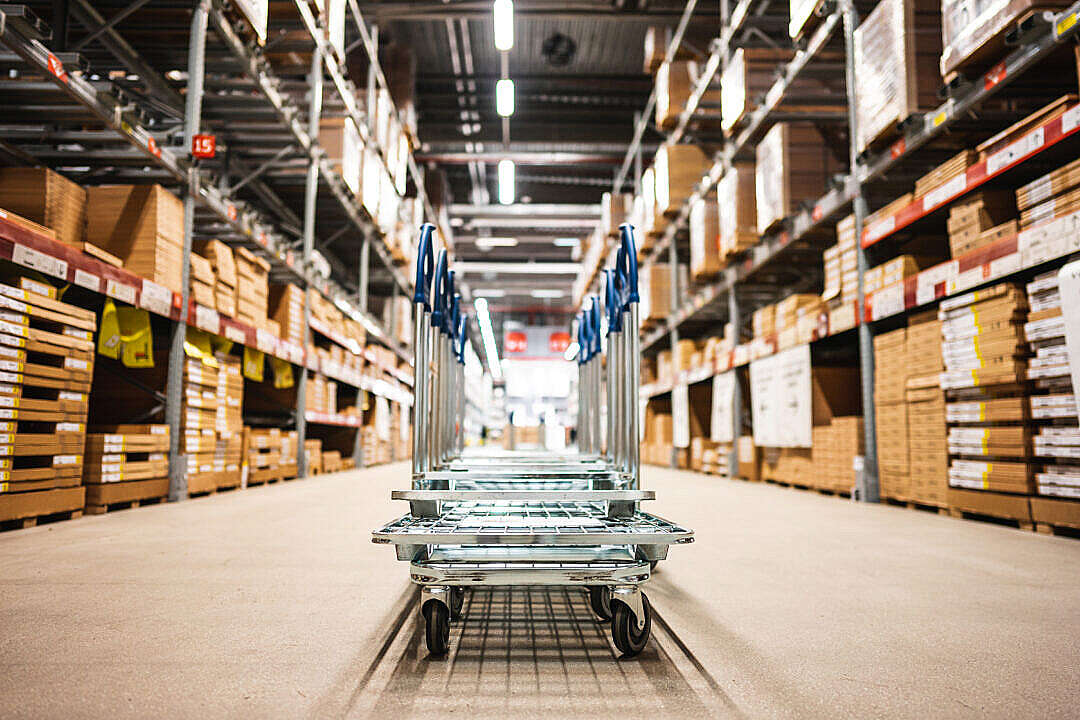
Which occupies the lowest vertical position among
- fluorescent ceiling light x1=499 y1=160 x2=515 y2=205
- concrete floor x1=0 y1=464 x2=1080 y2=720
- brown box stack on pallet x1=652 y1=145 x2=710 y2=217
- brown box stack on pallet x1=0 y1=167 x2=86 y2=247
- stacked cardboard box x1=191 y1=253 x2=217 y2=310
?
concrete floor x1=0 y1=464 x2=1080 y2=720

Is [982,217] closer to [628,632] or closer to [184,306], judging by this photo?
[628,632]

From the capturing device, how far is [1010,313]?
389 cm

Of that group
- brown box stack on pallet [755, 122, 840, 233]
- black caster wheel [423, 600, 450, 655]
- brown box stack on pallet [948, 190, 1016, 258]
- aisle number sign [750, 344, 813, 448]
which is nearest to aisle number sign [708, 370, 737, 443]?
aisle number sign [750, 344, 813, 448]

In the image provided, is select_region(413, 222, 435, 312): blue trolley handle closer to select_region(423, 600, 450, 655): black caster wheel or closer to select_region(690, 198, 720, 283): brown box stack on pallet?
select_region(423, 600, 450, 655): black caster wheel

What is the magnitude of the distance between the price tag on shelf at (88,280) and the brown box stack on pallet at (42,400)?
6.3 inches

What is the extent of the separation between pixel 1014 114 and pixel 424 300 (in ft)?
15.3

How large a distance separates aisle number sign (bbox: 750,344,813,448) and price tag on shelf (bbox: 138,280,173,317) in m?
5.70

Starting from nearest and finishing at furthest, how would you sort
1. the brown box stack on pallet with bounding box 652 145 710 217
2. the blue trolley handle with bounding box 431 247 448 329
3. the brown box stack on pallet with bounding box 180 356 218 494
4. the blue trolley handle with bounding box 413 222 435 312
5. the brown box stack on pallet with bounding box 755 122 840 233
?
the blue trolley handle with bounding box 413 222 435 312 < the blue trolley handle with bounding box 431 247 448 329 < the brown box stack on pallet with bounding box 180 356 218 494 < the brown box stack on pallet with bounding box 755 122 840 233 < the brown box stack on pallet with bounding box 652 145 710 217

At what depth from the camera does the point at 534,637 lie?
1.77m

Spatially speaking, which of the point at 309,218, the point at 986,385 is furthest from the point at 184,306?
the point at 986,385

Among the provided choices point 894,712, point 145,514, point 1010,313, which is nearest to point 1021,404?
point 1010,313

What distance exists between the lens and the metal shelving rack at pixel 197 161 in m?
3.97

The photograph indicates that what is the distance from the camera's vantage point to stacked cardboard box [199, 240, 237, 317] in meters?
6.11

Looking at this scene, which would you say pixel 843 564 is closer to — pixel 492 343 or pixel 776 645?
pixel 776 645
